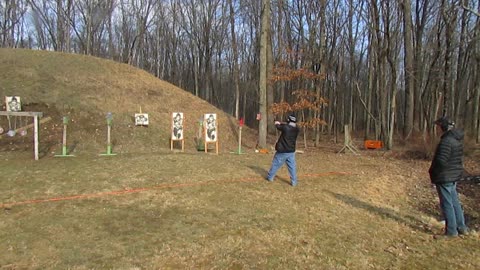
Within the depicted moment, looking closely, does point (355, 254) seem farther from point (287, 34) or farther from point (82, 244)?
point (287, 34)

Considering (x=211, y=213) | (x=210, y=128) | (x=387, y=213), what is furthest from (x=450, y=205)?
(x=210, y=128)

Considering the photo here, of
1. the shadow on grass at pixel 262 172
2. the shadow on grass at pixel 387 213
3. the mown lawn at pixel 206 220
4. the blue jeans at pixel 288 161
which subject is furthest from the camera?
the shadow on grass at pixel 262 172

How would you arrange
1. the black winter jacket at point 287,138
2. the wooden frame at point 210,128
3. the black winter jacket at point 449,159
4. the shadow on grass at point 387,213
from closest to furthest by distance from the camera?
the black winter jacket at point 449,159, the shadow on grass at point 387,213, the black winter jacket at point 287,138, the wooden frame at point 210,128

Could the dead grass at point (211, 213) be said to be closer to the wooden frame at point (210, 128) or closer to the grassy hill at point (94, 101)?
the grassy hill at point (94, 101)

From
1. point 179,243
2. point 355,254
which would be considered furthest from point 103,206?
point 355,254

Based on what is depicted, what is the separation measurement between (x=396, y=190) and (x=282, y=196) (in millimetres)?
3329

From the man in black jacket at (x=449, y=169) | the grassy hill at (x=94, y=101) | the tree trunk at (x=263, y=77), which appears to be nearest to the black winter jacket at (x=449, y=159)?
the man in black jacket at (x=449, y=169)

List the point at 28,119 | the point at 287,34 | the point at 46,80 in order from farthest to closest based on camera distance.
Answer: the point at 287,34 < the point at 46,80 < the point at 28,119

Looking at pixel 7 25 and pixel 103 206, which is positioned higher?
pixel 7 25

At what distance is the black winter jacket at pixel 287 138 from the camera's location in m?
8.01

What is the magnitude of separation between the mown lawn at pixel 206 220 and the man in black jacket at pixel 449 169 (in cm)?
34

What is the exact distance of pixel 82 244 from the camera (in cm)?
483

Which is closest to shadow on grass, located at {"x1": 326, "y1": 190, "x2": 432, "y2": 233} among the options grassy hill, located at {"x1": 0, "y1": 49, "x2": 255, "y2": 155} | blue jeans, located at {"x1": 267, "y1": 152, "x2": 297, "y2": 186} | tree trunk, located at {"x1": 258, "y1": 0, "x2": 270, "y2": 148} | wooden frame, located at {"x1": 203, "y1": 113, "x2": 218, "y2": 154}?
blue jeans, located at {"x1": 267, "y1": 152, "x2": 297, "y2": 186}

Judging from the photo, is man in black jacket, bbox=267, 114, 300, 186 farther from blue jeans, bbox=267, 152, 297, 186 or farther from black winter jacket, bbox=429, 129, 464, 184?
black winter jacket, bbox=429, 129, 464, 184
